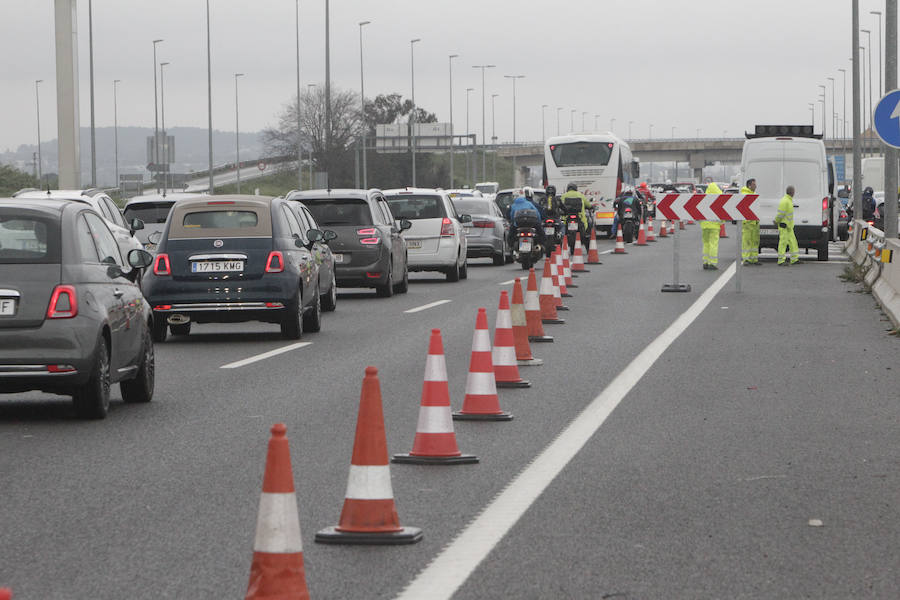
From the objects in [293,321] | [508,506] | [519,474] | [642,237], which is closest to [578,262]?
[293,321]

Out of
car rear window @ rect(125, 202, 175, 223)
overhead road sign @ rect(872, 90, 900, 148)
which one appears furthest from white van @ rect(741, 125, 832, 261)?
overhead road sign @ rect(872, 90, 900, 148)

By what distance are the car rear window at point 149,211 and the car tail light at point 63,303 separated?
14893 mm

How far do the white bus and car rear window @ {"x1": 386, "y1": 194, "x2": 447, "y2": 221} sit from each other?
24.1 m

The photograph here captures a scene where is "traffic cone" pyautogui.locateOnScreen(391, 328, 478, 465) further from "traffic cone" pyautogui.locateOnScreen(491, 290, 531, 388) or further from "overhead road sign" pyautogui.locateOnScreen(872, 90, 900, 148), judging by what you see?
"overhead road sign" pyautogui.locateOnScreen(872, 90, 900, 148)

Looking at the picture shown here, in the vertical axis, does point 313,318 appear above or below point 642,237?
below

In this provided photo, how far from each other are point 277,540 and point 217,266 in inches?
496

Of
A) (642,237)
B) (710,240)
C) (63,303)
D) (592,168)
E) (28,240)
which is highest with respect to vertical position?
(592,168)

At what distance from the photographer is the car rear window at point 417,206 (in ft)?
101

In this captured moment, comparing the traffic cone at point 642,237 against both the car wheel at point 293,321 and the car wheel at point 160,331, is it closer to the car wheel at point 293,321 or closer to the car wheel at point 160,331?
the car wheel at point 293,321

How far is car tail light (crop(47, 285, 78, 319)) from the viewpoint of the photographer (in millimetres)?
10961

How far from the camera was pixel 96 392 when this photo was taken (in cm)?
1105

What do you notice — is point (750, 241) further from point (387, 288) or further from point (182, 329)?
point (182, 329)

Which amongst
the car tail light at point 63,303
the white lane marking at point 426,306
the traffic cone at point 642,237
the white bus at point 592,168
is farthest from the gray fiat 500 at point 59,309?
the white bus at point 592,168

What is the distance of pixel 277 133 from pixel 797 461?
13250 cm
